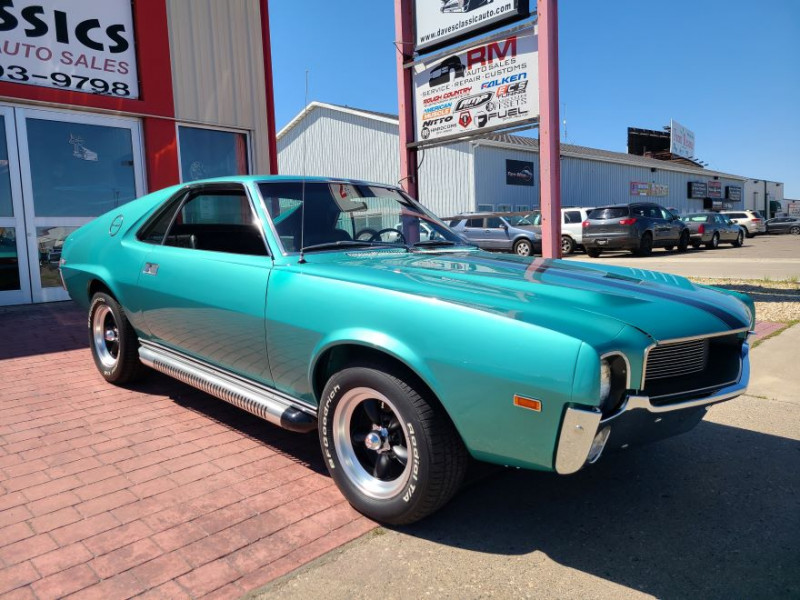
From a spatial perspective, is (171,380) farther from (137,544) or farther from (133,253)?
(137,544)

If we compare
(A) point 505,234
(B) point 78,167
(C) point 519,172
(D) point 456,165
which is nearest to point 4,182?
(B) point 78,167

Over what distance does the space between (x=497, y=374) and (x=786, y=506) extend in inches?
68.6

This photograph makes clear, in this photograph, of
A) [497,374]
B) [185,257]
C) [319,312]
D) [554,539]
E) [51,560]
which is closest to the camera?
[497,374]

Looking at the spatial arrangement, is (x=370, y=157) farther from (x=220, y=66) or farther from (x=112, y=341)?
(x=112, y=341)

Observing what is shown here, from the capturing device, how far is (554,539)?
2.46 metres

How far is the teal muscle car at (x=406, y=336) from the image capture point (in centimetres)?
206

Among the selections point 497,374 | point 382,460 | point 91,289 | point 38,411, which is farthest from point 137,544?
point 91,289

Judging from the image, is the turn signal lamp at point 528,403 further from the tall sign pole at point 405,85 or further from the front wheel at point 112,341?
the tall sign pole at point 405,85

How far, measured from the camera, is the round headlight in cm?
201

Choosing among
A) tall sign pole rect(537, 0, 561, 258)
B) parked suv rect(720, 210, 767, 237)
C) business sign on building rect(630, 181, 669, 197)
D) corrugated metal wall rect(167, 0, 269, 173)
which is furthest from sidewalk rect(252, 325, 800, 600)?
business sign on building rect(630, 181, 669, 197)

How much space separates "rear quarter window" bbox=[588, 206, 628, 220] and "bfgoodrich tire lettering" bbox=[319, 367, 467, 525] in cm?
1806

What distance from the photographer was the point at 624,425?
6.91 feet

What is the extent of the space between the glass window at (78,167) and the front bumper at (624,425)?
8318 mm

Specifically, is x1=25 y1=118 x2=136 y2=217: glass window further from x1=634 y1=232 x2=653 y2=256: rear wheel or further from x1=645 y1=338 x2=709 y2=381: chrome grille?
x1=634 y1=232 x2=653 y2=256: rear wheel
